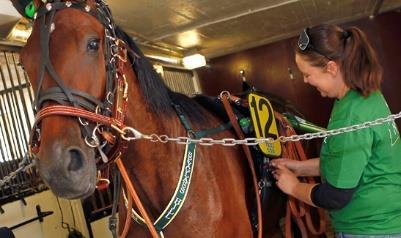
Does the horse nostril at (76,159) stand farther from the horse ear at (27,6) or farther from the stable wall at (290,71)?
the stable wall at (290,71)

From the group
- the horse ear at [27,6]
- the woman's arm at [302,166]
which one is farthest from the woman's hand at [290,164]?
the horse ear at [27,6]

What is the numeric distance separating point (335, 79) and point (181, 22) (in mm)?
2100

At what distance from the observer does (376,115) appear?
1.39 metres

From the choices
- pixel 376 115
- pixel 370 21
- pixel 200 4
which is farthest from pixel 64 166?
pixel 370 21

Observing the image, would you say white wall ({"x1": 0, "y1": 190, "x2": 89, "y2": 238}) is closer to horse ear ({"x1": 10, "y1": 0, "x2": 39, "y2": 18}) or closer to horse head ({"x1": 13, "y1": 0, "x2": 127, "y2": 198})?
horse ear ({"x1": 10, "y1": 0, "x2": 39, "y2": 18})

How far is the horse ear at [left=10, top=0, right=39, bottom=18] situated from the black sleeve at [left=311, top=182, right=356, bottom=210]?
1.16 m

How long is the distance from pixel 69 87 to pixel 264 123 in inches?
47.2

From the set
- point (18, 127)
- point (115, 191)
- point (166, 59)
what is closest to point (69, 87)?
point (115, 191)

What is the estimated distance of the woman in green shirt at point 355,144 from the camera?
1353mm

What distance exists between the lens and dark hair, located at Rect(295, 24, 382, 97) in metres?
1.38

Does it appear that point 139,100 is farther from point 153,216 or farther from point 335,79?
point 335,79

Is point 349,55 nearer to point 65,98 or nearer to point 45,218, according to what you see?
point 65,98

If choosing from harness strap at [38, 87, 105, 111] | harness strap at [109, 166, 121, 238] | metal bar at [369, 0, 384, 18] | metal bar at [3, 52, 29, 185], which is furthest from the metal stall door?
metal bar at [369, 0, 384, 18]

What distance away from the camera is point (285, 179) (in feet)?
5.76
